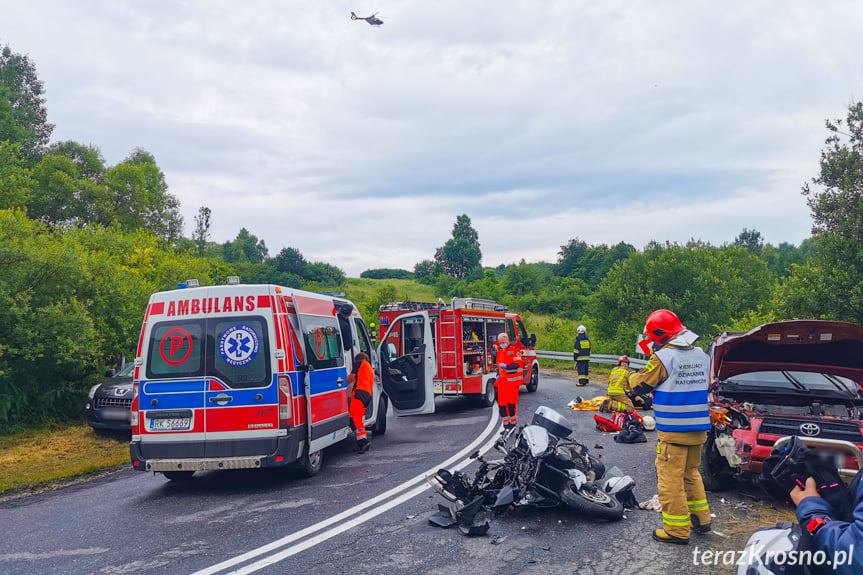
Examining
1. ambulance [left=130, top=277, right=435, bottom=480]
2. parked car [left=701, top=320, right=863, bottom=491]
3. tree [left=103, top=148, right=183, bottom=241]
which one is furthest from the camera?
tree [left=103, top=148, right=183, bottom=241]

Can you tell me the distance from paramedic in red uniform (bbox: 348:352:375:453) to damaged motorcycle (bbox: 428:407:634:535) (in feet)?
11.0

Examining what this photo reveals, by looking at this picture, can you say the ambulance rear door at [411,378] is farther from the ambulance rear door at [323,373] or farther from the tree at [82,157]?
the tree at [82,157]

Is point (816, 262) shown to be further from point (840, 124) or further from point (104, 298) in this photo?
point (104, 298)

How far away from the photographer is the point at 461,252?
303 ft

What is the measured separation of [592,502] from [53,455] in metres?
9.40

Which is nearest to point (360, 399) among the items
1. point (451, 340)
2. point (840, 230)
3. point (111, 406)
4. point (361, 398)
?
point (361, 398)

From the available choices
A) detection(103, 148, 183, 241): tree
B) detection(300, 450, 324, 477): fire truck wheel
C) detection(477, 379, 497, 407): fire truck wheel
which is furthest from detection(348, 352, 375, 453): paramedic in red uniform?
detection(103, 148, 183, 241): tree

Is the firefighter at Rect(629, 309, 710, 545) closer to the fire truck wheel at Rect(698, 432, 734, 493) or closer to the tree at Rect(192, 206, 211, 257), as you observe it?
the fire truck wheel at Rect(698, 432, 734, 493)

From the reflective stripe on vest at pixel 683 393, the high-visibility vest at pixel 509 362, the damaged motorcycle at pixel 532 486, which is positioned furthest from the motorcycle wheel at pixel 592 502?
the high-visibility vest at pixel 509 362

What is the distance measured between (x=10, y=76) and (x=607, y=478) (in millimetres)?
53622

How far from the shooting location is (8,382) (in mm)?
12406

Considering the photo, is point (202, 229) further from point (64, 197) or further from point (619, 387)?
point (619, 387)

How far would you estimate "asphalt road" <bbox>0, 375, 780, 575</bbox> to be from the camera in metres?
4.59

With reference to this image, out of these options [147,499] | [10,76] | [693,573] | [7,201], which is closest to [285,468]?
[147,499]
